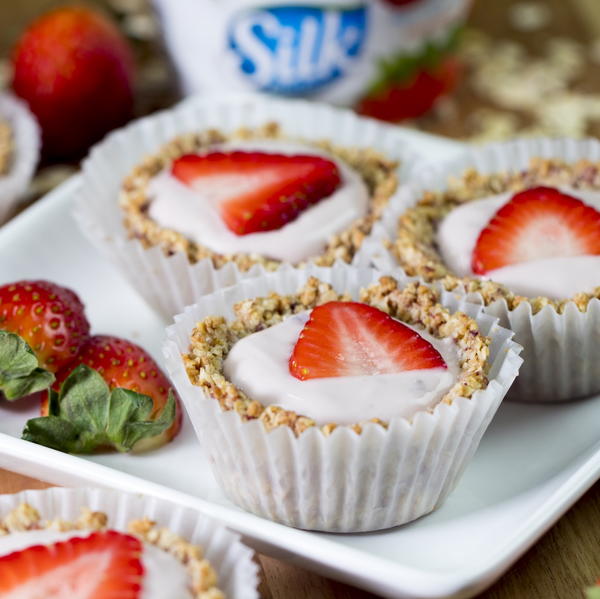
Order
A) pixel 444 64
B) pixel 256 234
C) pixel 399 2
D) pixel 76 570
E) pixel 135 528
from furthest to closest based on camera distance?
pixel 444 64 < pixel 399 2 < pixel 256 234 < pixel 135 528 < pixel 76 570

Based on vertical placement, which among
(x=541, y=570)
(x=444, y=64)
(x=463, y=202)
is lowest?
(x=541, y=570)

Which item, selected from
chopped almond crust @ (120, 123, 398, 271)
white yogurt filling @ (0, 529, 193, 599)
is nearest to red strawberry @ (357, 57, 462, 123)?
chopped almond crust @ (120, 123, 398, 271)

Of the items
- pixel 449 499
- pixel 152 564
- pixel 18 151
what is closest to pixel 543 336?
pixel 449 499

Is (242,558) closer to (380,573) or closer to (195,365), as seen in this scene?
(380,573)

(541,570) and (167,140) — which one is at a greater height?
(167,140)

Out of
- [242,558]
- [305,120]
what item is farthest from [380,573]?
[305,120]

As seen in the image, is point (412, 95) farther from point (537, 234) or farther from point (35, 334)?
point (35, 334)

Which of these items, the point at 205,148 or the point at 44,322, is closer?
the point at 44,322

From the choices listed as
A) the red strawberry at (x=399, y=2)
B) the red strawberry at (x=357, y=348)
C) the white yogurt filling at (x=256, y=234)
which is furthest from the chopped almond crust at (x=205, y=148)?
the red strawberry at (x=399, y=2)

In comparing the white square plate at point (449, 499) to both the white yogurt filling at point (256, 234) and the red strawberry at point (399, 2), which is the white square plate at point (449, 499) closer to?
the white yogurt filling at point (256, 234)
